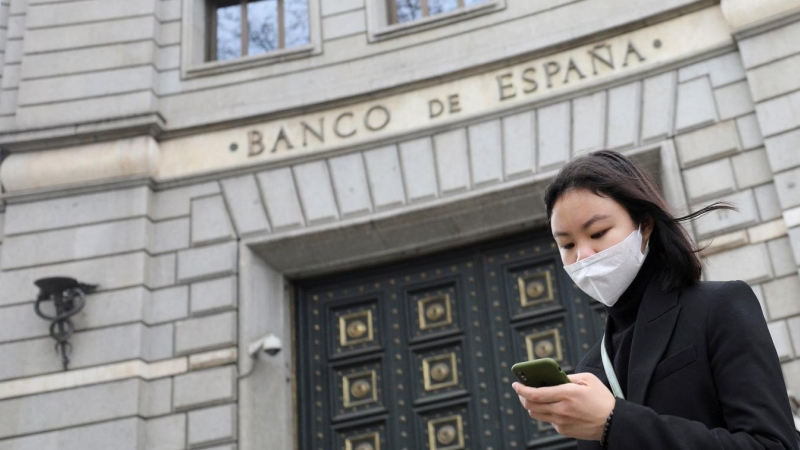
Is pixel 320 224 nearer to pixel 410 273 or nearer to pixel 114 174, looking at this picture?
pixel 410 273

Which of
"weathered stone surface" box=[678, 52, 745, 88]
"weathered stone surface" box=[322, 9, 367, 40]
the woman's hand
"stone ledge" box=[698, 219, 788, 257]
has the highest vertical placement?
"weathered stone surface" box=[322, 9, 367, 40]

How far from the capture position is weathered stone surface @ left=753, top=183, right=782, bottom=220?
11188mm

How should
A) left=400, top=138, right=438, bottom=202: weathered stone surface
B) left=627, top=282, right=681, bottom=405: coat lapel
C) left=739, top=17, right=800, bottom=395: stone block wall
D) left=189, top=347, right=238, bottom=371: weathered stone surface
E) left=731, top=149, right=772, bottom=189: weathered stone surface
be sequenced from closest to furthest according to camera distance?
left=627, top=282, right=681, bottom=405: coat lapel
left=739, top=17, right=800, bottom=395: stone block wall
left=731, top=149, right=772, bottom=189: weathered stone surface
left=189, top=347, right=238, bottom=371: weathered stone surface
left=400, top=138, right=438, bottom=202: weathered stone surface

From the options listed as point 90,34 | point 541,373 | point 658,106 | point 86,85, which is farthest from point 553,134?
point 541,373

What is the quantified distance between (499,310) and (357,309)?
5.74 ft

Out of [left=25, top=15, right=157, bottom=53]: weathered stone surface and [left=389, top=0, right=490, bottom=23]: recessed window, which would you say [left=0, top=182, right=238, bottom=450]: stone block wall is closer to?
[left=25, top=15, right=157, bottom=53]: weathered stone surface

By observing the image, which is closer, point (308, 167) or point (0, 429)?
point (0, 429)

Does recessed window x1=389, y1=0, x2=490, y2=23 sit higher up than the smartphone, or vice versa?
recessed window x1=389, y1=0, x2=490, y2=23

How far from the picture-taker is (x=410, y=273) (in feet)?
43.3

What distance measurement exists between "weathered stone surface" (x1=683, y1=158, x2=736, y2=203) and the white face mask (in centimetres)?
869

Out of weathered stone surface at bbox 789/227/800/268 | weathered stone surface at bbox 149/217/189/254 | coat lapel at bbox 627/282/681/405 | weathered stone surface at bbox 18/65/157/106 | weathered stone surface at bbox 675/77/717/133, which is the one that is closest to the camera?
coat lapel at bbox 627/282/681/405

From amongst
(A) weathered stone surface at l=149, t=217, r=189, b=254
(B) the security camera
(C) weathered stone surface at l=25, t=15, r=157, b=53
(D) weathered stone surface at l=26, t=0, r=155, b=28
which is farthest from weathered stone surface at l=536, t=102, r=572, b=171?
(D) weathered stone surface at l=26, t=0, r=155, b=28

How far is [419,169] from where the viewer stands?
12852mm

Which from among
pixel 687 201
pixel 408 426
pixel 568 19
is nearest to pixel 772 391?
pixel 687 201
